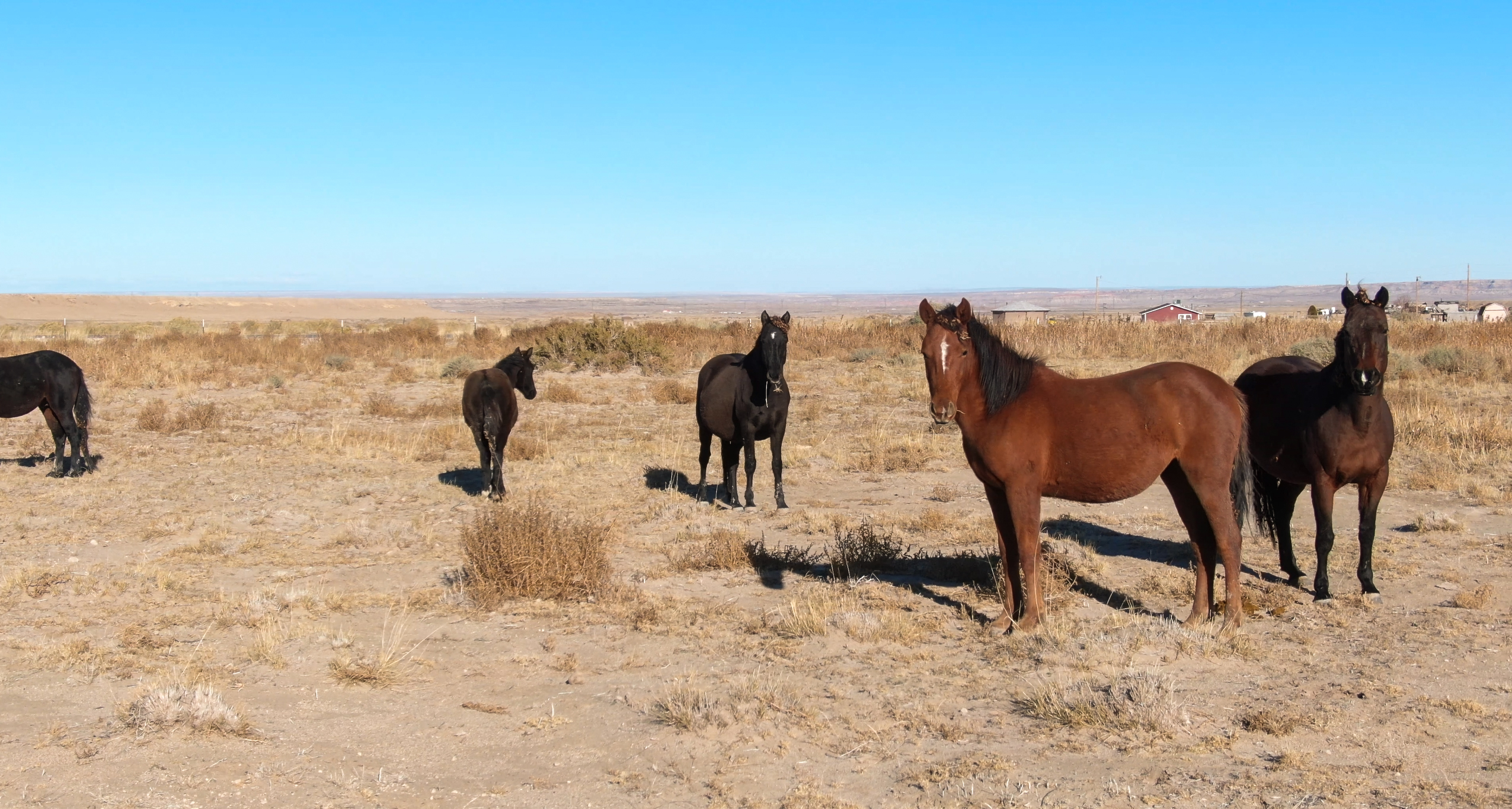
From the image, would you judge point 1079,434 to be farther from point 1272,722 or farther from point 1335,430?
point 1335,430

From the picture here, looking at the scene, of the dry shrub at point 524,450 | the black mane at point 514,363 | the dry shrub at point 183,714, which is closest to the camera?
the dry shrub at point 183,714

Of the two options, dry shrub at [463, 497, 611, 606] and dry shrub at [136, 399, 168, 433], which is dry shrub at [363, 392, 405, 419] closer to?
dry shrub at [136, 399, 168, 433]

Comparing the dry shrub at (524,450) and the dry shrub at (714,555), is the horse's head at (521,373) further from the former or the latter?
the dry shrub at (714,555)

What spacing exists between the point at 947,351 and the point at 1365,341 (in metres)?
2.86

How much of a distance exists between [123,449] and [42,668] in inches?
385

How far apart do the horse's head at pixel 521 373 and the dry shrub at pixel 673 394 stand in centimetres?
669

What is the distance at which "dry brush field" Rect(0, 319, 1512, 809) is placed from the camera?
4656 mm

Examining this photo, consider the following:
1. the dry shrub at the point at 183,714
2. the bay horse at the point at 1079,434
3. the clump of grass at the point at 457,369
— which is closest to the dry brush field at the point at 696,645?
the dry shrub at the point at 183,714

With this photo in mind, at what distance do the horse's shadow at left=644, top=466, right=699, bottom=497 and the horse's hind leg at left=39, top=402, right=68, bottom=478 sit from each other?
22.7 feet

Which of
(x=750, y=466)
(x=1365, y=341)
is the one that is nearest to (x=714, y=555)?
(x=750, y=466)

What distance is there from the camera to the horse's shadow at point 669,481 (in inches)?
488

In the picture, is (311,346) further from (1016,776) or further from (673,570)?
(1016,776)

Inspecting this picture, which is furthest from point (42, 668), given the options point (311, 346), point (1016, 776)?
point (311, 346)

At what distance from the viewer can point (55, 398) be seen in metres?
13.1
